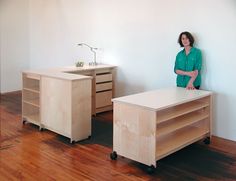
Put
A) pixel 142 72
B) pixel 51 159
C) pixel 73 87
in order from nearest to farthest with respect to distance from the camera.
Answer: pixel 51 159
pixel 73 87
pixel 142 72

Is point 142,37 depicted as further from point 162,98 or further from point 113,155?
point 113,155

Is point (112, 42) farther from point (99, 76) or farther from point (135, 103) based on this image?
point (135, 103)

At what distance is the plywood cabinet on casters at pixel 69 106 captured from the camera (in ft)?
13.7

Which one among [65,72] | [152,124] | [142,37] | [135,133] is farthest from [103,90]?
[152,124]

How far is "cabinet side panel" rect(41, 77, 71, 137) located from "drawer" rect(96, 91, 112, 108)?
1.14 m

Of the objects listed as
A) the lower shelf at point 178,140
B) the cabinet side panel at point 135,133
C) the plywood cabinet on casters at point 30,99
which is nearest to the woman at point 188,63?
the lower shelf at point 178,140

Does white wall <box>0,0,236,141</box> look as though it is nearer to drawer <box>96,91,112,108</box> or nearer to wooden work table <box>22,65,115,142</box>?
drawer <box>96,91,112,108</box>

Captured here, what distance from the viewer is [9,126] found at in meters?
4.91

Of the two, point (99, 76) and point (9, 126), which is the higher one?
point (99, 76)

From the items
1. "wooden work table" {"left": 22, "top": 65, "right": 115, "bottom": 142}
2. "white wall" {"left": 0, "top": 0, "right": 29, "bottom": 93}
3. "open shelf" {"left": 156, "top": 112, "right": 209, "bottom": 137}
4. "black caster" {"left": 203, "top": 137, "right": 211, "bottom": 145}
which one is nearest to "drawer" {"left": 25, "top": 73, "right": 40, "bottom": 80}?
"wooden work table" {"left": 22, "top": 65, "right": 115, "bottom": 142}

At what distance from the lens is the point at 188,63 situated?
443 cm

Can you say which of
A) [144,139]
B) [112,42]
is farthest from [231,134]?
[112,42]

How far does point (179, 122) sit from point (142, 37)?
186 cm

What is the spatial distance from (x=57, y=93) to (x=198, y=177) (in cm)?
212
